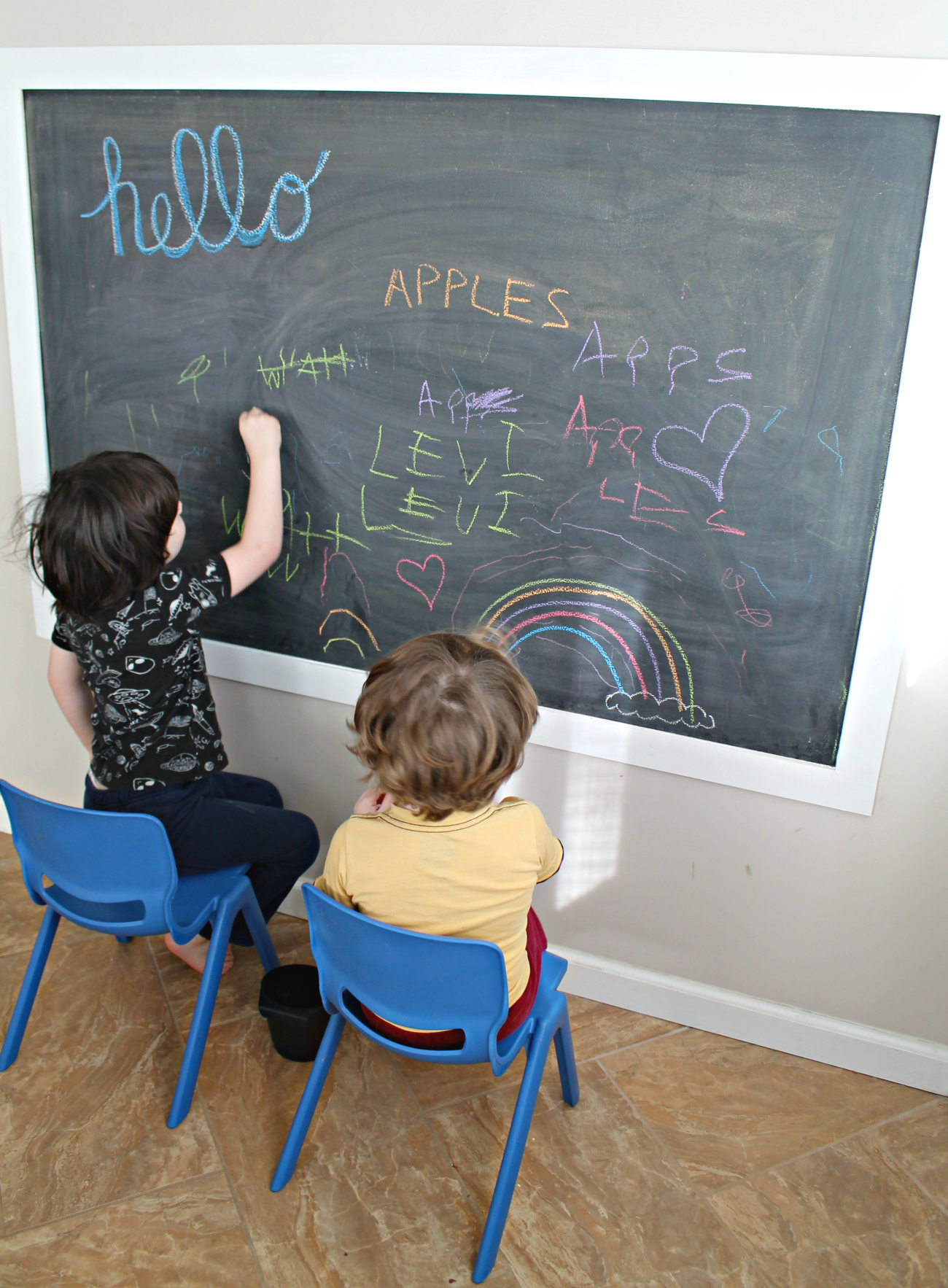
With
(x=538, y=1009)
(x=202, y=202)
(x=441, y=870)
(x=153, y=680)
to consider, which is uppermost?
(x=202, y=202)

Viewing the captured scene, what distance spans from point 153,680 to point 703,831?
1.18 m

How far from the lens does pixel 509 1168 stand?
1.36 metres

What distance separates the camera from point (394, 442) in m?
1.75

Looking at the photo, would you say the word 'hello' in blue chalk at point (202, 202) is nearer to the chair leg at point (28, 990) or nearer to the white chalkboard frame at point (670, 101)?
the white chalkboard frame at point (670, 101)

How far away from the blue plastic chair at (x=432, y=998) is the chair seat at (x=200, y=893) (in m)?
0.36

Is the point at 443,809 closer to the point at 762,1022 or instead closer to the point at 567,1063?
the point at 567,1063

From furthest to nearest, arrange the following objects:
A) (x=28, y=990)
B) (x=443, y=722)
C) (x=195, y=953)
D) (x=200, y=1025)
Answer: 1. (x=195, y=953)
2. (x=28, y=990)
3. (x=200, y=1025)
4. (x=443, y=722)

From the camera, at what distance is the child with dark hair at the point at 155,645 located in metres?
1.54

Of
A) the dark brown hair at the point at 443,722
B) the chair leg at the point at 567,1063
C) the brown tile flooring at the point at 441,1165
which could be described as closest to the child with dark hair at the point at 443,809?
the dark brown hair at the point at 443,722

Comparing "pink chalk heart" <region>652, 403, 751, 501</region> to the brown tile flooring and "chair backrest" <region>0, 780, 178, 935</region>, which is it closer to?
"chair backrest" <region>0, 780, 178, 935</region>

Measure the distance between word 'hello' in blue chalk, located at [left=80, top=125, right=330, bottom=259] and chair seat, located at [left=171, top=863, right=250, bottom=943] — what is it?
4.34 ft

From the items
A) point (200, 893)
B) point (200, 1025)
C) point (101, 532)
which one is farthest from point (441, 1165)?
point (101, 532)

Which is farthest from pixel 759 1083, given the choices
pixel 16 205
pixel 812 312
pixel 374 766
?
pixel 16 205

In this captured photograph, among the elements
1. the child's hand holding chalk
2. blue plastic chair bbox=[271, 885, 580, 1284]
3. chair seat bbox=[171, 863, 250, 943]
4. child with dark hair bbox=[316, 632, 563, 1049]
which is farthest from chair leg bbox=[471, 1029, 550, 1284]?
the child's hand holding chalk
